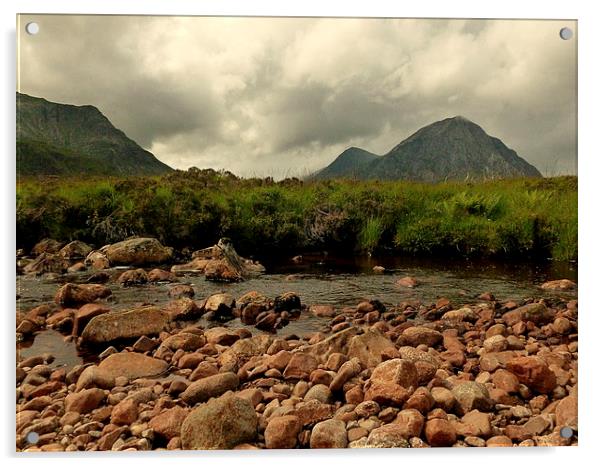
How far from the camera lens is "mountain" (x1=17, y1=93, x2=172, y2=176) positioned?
3.79 metres

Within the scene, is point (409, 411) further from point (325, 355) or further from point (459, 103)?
point (459, 103)

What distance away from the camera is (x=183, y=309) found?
13.1ft

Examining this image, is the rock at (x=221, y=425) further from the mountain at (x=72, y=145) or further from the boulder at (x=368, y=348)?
the mountain at (x=72, y=145)

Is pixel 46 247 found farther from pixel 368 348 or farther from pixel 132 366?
pixel 368 348

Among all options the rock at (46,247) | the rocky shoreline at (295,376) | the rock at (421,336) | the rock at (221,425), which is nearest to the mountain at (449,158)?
the rocky shoreline at (295,376)

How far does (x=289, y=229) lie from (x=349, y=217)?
1.74 ft

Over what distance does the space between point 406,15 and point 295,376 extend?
2968 mm

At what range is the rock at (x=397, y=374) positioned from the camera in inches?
138

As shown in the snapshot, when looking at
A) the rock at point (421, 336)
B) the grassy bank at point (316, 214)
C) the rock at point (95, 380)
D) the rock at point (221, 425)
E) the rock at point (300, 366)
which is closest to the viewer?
the rock at point (221, 425)

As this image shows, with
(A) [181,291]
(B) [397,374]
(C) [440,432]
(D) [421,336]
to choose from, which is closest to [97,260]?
(A) [181,291]

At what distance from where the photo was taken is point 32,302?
3764 millimetres

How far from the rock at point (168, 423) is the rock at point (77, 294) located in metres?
1.13

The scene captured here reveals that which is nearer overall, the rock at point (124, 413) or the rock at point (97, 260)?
the rock at point (124, 413)

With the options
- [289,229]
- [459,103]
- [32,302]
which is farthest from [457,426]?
[32,302]
